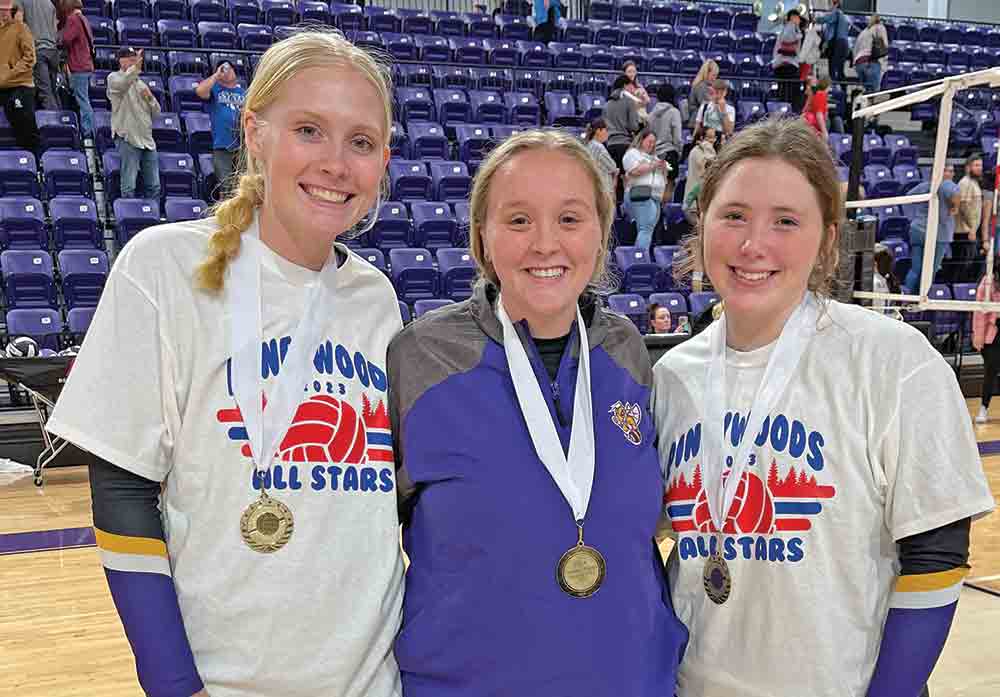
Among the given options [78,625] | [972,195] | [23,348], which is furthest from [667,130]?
[78,625]

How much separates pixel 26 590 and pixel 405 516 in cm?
307

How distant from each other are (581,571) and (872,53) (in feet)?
41.2

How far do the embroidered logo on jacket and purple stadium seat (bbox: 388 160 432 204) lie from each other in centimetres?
739

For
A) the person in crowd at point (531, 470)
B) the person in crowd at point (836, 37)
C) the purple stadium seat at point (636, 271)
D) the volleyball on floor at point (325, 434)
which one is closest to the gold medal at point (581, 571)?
the person in crowd at point (531, 470)

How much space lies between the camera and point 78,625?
3568mm

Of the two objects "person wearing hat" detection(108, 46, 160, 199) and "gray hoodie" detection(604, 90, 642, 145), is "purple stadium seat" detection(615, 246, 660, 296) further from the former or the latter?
"person wearing hat" detection(108, 46, 160, 199)

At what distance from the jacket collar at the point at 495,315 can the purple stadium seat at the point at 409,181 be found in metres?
7.22

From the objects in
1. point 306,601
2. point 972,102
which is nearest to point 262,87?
point 306,601

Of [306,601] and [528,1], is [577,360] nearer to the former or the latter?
[306,601]

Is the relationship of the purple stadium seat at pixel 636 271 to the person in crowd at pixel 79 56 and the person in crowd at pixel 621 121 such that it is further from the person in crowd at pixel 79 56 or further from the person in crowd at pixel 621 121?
the person in crowd at pixel 79 56

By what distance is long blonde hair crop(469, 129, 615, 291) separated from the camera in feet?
5.35

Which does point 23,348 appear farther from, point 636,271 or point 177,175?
point 636,271

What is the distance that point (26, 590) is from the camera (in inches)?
155

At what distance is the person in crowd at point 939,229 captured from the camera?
8695 millimetres
